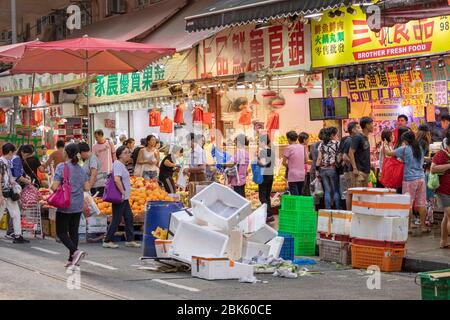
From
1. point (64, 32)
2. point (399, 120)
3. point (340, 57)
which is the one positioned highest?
point (64, 32)

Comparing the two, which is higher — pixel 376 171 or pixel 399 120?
pixel 399 120

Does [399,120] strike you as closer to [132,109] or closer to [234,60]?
[234,60]

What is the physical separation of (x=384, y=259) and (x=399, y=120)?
5.14m

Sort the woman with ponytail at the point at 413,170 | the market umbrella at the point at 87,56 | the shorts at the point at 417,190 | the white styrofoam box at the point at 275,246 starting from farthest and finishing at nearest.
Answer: the market umbrella at the point at 87,56, the shorts at the point at 417,190, the woman with ponytail at the point at 413,170, the white styrofoam box at the point at 275,246

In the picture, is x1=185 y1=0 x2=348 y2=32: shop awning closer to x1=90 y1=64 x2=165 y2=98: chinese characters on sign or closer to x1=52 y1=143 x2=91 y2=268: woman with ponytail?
x1=90 y1=64 x2=165 y2=98: chinese characters on sign

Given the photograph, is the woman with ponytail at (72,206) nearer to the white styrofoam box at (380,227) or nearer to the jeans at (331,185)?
the white styrofoam box at (380,227)

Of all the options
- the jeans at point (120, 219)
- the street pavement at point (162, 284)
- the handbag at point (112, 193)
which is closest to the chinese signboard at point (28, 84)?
the jeans at point (120, 219)

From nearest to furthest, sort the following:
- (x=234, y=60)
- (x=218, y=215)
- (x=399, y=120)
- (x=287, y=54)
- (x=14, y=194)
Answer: (x=218, y=215) < (x=14, y=194) < (x=399, y=120) < (x=287, y=54) < (x=234, y=60)

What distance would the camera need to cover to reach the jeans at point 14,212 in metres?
15.2

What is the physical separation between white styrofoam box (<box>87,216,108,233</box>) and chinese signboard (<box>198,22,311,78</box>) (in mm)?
6003

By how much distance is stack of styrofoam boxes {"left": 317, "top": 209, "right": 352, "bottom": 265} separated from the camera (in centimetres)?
1232

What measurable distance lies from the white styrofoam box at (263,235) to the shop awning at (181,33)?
868 cm

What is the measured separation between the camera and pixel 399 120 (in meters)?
16.3
